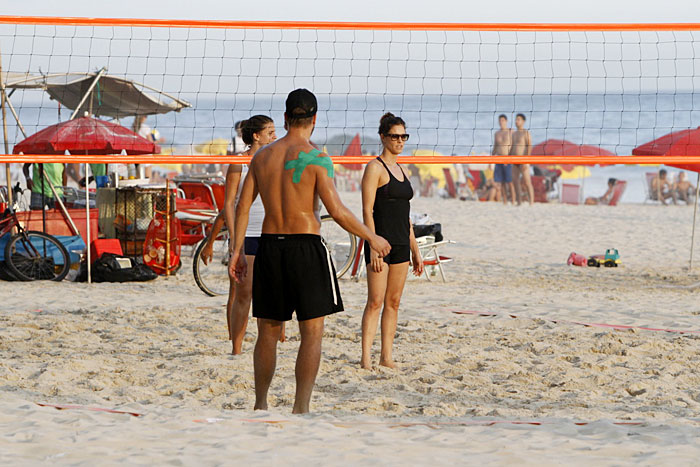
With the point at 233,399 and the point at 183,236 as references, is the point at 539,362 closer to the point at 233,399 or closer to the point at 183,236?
the point at 233,399

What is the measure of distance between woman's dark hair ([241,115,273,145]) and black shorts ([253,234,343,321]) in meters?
1.26

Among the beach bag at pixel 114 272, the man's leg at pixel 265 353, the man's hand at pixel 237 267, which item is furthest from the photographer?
the beach bag at pixel 114 272

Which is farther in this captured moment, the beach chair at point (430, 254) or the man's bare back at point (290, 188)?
the beach chair at point (430, 254)

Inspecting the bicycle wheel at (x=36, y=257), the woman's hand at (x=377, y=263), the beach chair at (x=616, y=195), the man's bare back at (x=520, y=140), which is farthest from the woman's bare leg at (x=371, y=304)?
the beach chair at (x=616, y=195)

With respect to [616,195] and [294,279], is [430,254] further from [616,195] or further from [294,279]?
[616,195]

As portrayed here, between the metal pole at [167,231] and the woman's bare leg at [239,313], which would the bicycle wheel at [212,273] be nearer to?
the metal pole at [167,231]

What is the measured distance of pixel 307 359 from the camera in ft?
11.2

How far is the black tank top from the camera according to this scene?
4395mm

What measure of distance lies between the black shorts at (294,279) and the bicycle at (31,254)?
490cm

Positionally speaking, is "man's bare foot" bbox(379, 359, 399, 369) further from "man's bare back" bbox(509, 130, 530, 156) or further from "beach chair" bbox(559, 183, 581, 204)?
"beach chair" bbox(559, 183, 581, 204)

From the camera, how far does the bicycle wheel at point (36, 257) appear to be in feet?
25.2

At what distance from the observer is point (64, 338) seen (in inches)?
210

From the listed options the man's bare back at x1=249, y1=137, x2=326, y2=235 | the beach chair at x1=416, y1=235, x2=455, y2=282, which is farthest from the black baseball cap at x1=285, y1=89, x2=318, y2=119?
the beach chair at x1=416, y1=235, x2=455, y2=282

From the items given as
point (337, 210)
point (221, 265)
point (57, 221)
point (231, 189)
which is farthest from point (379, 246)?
point (57, 221)
